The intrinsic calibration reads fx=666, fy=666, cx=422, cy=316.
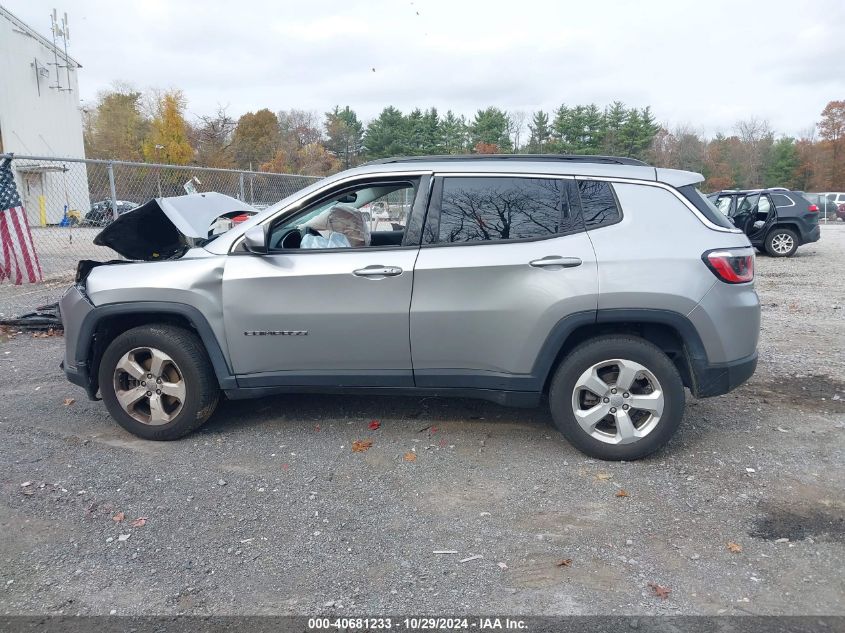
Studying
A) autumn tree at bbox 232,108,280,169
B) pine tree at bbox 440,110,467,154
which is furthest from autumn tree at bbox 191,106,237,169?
pine tree at bbox 440,110,467,154

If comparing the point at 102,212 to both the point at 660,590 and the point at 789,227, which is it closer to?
the point at 660,590

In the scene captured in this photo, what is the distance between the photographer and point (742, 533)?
3352 mm

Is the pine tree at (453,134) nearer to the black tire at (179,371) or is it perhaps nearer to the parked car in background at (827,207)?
the parked car in background at (827,207)

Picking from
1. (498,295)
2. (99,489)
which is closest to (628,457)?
(498,295)

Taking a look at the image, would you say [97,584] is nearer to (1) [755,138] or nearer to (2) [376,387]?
(2) [376,387]

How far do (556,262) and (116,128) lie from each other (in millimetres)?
61687

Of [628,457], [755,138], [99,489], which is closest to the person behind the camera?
[99,489]

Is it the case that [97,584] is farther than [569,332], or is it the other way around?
[569,332]

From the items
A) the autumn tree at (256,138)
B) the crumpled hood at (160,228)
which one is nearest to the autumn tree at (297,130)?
the autumn tree at (256,138)

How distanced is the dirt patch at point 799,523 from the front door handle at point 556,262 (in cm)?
169

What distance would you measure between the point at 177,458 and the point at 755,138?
67.9 metres

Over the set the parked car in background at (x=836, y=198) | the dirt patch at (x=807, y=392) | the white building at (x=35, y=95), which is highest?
the white building at (x=35, y=95)

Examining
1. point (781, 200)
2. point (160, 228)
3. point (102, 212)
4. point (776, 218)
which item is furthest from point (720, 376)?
point (781, 200)

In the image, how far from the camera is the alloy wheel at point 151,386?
4.47 m
